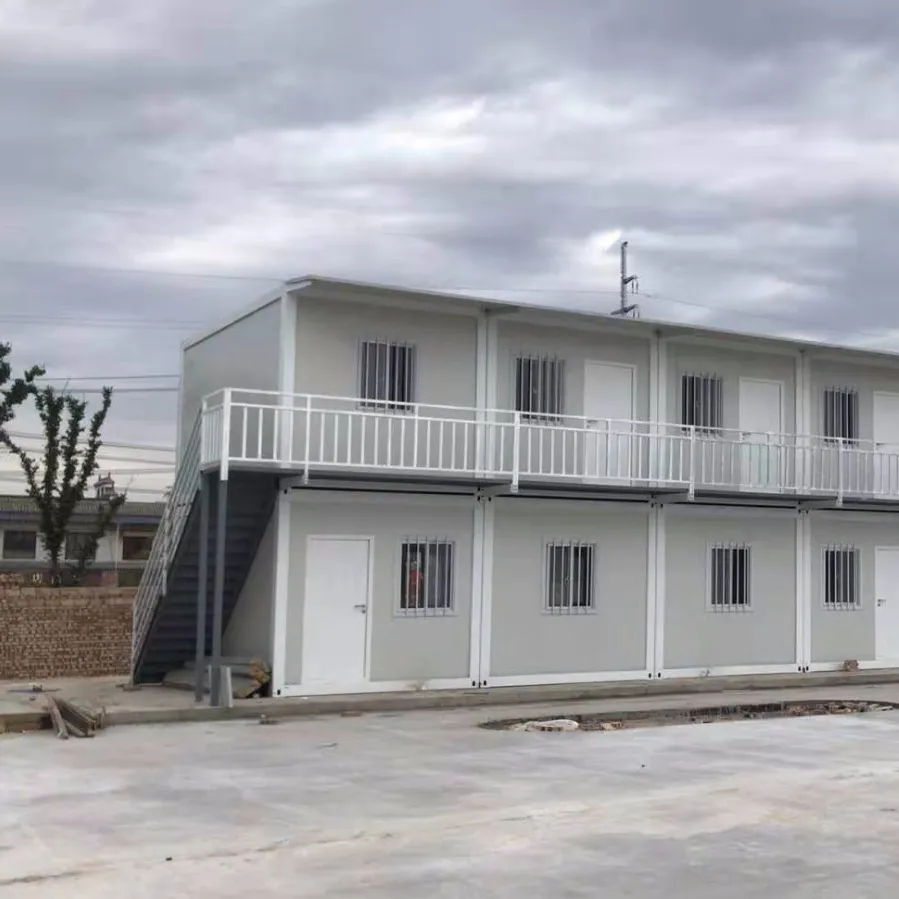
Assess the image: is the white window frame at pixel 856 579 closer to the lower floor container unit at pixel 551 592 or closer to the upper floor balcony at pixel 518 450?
the lower floor container unit at pixel 551 592

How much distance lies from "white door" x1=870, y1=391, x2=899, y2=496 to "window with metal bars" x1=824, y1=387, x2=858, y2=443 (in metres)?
0.50

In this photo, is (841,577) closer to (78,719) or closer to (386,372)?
(386,372)

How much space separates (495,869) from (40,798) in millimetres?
4371

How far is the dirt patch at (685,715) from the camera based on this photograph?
15266 mm

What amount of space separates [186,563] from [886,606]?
42.3ft

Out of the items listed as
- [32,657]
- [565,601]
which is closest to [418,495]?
[565,601]

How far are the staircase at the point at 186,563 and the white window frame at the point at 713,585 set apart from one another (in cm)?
769

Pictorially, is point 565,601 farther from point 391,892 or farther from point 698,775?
point 391,892

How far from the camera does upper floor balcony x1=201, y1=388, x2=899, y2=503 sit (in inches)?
644

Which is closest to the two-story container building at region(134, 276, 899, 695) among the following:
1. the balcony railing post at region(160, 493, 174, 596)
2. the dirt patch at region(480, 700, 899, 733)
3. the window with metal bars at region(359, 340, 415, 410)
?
the window with metal bars at region(359, 340, 415, 410)

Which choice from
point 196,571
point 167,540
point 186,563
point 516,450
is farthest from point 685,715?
point 167,540

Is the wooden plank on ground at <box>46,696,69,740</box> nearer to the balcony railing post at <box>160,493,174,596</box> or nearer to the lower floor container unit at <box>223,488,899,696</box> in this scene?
the balcony railing post at <box>160,493,174,596</box>

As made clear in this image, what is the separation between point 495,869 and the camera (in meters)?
7.84

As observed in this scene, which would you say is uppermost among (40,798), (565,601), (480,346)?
(480,346)
